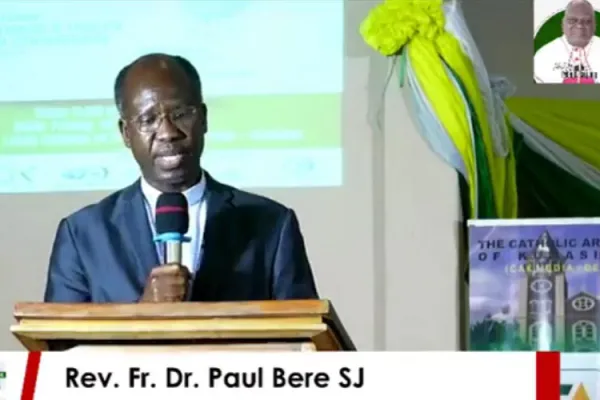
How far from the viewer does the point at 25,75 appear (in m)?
2.38

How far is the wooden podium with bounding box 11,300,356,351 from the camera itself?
1.33m

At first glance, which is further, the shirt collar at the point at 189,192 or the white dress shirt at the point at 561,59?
the white dress shirt at the point at 561,59

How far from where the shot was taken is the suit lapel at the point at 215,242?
2205 mm

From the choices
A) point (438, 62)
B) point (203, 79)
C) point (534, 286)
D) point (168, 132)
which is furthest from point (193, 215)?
point (534, 286)

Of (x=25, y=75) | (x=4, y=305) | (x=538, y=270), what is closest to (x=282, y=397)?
(x=538, y=270)

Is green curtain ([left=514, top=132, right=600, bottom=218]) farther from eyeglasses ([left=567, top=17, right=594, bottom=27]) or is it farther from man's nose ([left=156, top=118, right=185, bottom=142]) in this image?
man's nose ([left=156, top=118, right=185, bottom=142])

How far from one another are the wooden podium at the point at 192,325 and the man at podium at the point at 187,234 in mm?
827

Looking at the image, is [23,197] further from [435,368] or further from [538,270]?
[435,368]

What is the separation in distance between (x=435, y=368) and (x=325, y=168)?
109 centimetres

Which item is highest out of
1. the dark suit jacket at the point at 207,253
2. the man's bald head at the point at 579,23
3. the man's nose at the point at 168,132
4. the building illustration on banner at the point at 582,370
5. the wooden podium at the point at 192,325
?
the man's bald head at the point at 579,23

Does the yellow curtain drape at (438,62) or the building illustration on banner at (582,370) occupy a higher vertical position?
the yellow curtain drape at (438,62)

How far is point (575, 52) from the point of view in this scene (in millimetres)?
2430

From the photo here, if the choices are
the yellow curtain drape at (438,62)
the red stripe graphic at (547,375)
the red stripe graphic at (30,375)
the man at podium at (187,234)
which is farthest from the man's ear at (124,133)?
the red stripe graphic at (547,375)

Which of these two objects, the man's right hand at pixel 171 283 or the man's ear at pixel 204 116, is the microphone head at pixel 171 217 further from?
the man's ear at pixel 204 116
